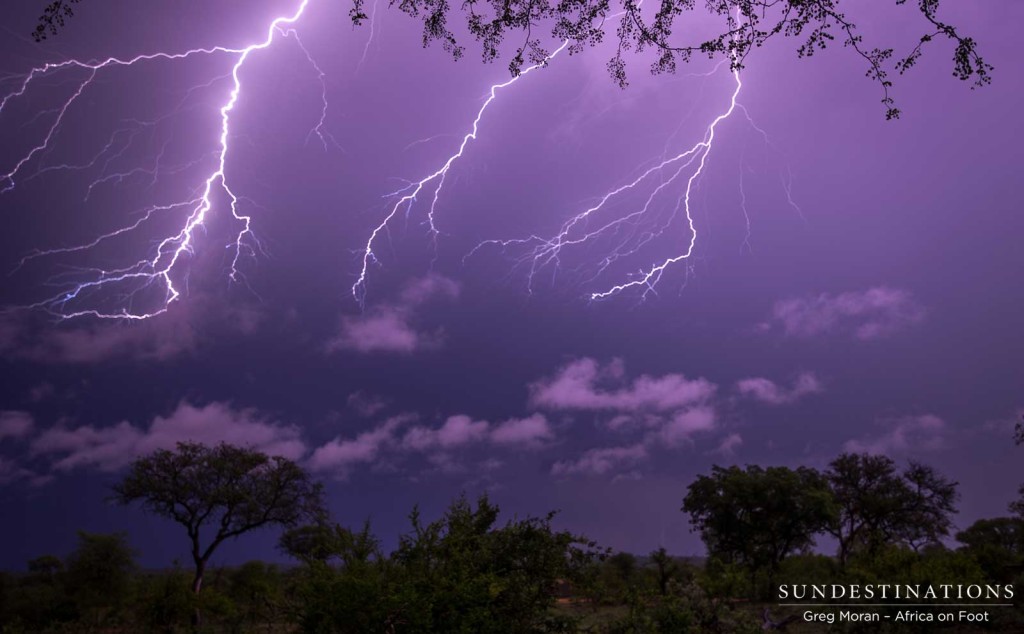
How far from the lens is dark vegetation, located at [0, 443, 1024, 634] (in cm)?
766

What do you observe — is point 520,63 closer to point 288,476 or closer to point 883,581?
point 883,581

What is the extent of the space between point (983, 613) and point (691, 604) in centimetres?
664

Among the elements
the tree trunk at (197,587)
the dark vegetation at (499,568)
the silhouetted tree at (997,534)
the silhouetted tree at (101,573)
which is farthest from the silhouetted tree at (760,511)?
the silhouetted tree at (101,573)

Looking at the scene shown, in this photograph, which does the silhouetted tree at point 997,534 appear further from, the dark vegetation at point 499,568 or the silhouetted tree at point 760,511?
the silhouetted tree at point 760,511

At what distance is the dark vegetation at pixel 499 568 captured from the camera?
25.1ft

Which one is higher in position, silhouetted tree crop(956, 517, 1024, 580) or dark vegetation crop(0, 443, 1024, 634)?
silhouetted tree crop(956, 517, 1024, 580)

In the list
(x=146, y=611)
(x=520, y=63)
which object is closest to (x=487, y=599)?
(x=520, y=63)

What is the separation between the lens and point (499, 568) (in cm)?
846

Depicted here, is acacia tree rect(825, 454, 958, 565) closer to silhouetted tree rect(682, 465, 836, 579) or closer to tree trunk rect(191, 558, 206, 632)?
silhouetted tree rect(682, 465, 836, 579)

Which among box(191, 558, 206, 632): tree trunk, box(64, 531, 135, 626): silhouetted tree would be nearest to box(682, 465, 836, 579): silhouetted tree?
box(191, 558, 206, 632): tree trunk

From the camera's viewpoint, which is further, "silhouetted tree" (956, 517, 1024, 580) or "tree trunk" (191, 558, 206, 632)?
"silhouetted tree" (956, 517, 1024, 580)

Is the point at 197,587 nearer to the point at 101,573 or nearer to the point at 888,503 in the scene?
the point at 101,573

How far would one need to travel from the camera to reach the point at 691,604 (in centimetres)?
978

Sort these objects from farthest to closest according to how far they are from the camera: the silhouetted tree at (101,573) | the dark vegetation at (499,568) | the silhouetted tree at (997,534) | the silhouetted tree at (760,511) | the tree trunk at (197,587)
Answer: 1. the silhouetted tree at (997,534)
2. the silhouetted tree at (760,511)
3. the silhouetted tree at (101,573)
4. the tree trunk at (197,587)
5. the dark vegetation at (499,568)
